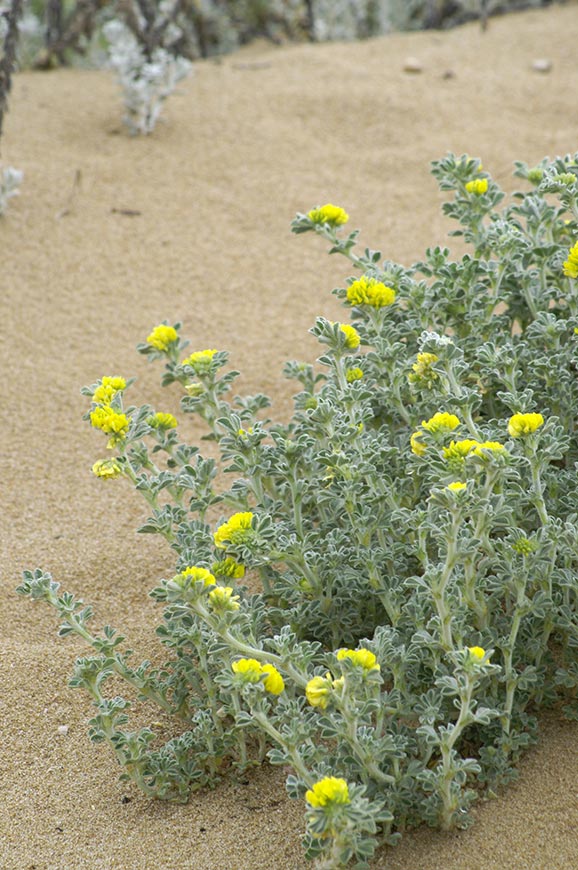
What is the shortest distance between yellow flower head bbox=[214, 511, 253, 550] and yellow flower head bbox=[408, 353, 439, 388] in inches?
21.1

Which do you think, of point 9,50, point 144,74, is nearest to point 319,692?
point 9,50

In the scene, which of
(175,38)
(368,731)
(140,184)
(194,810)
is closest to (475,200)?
(368,731)

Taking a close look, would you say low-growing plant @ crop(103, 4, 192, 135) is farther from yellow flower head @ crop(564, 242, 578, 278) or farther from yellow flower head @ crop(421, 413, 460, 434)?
yellow flower head @ crop(421, 413, 460, 434)

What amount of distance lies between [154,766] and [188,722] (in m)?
0.22

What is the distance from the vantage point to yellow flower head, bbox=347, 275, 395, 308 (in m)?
2.54

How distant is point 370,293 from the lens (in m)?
2.55

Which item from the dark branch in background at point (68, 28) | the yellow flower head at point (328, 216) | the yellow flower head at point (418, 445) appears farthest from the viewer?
the dark branch in background at point (68, 28)

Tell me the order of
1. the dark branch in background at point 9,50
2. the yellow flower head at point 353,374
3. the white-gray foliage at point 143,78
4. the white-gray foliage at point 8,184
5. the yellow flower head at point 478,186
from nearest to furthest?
the yellow flower head at point 353,374
the yellow flower head at point 478,186
the dark branch in background at point 9,50
the white-gray foliage at point 8,184
the white-gray foliage at point 143,78

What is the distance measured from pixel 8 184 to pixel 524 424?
3.25 m

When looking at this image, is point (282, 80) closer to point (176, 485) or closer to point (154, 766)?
point (176, 485)

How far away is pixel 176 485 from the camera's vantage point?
8.37 feet

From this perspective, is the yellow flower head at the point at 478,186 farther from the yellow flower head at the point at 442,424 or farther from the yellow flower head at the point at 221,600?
the yellow flower head at the point at 221,600

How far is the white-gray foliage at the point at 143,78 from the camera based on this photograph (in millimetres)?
5250

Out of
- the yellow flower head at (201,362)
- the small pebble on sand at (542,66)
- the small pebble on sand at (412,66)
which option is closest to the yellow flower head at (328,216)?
the yellow flower head at (201,362)
